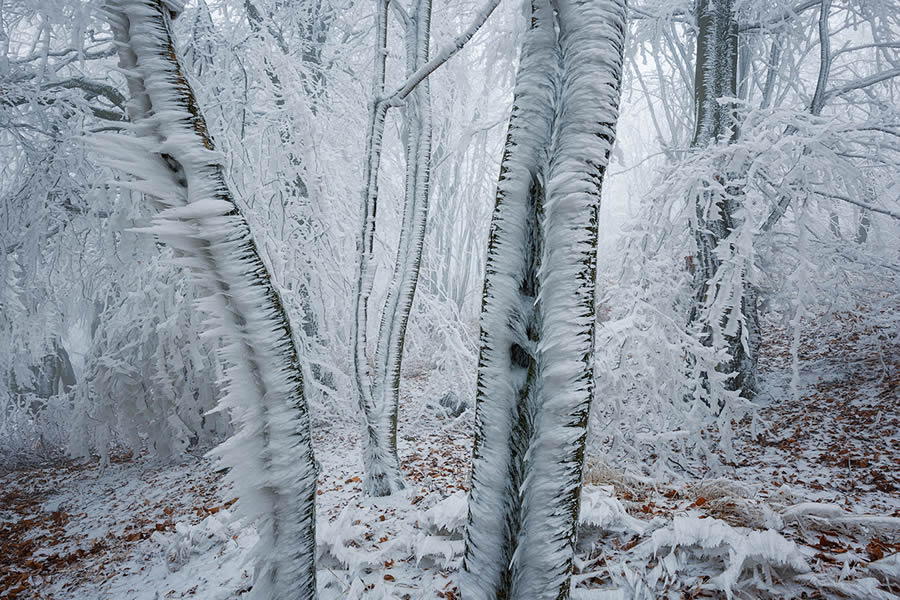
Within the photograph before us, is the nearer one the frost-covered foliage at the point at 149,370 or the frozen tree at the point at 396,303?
the frozen tree at the point at 396,303

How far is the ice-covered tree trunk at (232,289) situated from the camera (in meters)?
1.57

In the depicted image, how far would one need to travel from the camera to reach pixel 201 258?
66.5 inches

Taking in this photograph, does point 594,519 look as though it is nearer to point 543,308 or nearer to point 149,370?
point 543,308

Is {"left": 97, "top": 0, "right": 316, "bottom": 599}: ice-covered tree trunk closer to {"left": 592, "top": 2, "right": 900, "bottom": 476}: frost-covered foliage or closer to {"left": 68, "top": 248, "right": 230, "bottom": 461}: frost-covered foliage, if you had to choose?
{"left": 592, "top": 2, "right": 900, "bottom": 476}: frost-covered foliage

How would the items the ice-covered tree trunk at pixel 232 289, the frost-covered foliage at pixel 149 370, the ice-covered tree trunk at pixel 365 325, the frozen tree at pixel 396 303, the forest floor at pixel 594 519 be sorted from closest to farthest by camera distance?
the ice-covered tree trunk at pixel 232 289
the forest floor at pixel 594 519
the ice-covered tree trunk at pixel 365 325
the frozen tree at pixel 396 303
the frost-covered foliage at pixel 149 370

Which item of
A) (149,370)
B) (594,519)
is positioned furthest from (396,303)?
(149,370)

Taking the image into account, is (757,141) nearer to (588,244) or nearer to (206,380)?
(588,244)

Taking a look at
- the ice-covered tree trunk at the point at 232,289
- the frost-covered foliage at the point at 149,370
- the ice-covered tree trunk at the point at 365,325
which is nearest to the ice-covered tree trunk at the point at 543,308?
the ice-covered tree trunk at the point at 232,289

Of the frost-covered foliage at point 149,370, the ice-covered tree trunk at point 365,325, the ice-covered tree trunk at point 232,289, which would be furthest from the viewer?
the frost-covered foliage at point 149,370

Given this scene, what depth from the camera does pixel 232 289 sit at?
5.65 ft

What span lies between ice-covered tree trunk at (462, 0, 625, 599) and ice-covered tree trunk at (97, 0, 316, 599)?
0.79 meters

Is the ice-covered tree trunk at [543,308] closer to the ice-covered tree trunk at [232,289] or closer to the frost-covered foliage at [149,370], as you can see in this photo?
the ice-covered tree trunk at [232,289]

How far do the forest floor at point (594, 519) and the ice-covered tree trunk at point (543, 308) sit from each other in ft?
2.77

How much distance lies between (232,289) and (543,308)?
123 cm
